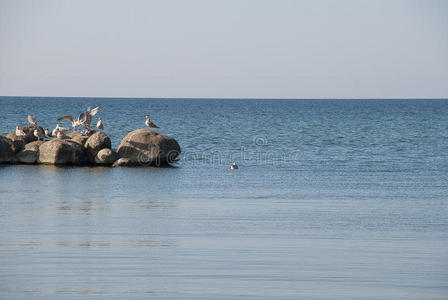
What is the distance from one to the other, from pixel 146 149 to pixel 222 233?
14.7 m

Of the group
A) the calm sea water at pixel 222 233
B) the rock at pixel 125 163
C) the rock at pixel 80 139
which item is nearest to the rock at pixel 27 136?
the rock at pixel 80 139

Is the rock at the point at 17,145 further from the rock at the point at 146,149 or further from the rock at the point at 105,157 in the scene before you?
the rock at the point at 146,149

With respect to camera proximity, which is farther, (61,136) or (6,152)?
(61,136)

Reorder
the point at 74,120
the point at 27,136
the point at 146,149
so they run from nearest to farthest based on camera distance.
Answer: the point at 146,149, the point at 27,136, the point at 74,120

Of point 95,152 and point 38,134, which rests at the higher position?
point 38,134

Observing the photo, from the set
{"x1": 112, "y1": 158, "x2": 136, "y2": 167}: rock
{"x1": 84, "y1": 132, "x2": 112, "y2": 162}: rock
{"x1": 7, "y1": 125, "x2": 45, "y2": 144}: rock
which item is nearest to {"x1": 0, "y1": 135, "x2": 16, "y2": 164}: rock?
{"x1": 7, "y1": 125, "x2": 45, "y2": 144}: rock

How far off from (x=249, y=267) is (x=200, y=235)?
264 centimetres

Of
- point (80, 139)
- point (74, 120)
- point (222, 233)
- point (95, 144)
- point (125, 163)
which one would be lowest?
point (222, 233)

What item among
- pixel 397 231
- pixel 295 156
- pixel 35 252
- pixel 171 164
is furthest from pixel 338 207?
pixel 295 156

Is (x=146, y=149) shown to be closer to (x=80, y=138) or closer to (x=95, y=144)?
(x=95, y=144)

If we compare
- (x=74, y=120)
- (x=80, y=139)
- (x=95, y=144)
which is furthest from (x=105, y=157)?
(x=74, y=120)

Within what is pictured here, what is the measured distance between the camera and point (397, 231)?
1377 cm

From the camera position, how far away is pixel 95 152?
27828 millimetres

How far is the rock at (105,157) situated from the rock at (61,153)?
655mm
